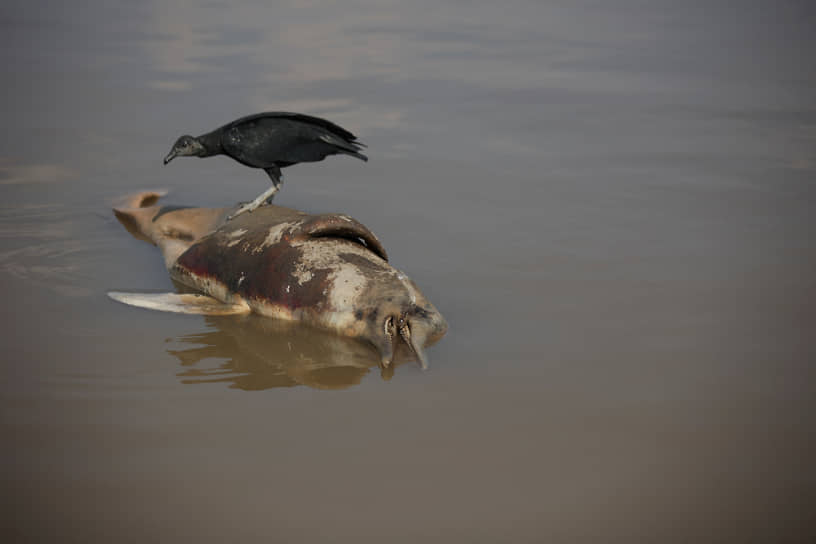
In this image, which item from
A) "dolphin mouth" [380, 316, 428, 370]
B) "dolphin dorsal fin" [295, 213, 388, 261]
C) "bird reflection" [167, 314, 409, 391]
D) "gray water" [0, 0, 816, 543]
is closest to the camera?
"gray water" [0, 0, 816, 543]

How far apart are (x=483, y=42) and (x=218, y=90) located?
13.5ft

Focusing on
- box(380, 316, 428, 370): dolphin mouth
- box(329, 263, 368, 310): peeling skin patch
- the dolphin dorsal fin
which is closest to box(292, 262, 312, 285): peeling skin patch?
box(329, 263, 368, 310): peeling skin patch

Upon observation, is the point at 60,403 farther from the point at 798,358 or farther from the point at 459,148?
the point at 459,148

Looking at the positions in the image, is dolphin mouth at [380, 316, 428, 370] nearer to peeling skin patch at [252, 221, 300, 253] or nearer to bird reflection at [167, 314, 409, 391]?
bird reflection at [167, 314, 409, 391]

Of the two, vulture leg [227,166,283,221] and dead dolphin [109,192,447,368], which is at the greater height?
vulture leg [227,166,283,221]

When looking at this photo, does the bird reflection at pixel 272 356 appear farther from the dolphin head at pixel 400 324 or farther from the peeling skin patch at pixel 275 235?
the peeling skin patch at pixel 275 235

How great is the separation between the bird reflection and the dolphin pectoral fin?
0.24 ft

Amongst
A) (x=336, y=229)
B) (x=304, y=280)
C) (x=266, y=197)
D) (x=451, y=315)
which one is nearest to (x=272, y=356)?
(x=304, y=280)

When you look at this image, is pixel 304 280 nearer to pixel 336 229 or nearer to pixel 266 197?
pixel 336 229

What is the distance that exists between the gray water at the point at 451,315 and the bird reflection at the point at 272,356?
0.07 feet

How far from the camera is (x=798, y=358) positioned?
15.4ft

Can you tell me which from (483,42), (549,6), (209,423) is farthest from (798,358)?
(549,6)

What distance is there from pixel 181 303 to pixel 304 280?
75 cm

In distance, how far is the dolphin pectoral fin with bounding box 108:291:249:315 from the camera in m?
4.98
